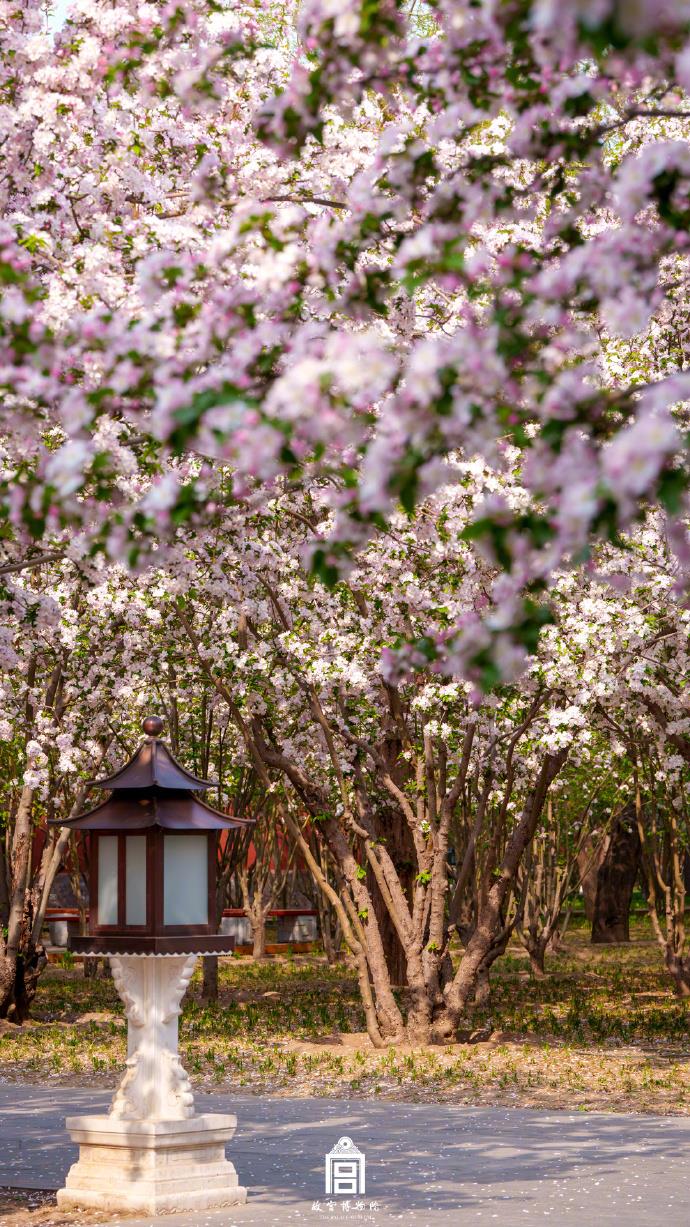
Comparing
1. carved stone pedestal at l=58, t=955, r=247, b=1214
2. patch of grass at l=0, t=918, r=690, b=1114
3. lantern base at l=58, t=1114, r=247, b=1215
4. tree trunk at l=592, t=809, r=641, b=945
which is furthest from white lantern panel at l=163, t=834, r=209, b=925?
tree trunk at l=592, t=809, r=641, b=945

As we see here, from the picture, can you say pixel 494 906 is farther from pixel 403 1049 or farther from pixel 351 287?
pixel 351 287

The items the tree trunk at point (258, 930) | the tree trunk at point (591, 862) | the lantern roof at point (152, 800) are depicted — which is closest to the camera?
the lantern roof at point (152, 800)

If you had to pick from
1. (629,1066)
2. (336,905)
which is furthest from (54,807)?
(629,1066)

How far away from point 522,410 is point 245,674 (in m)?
11.9

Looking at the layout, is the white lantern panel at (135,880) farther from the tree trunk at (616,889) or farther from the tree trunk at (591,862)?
the tree trunk at (616,889)

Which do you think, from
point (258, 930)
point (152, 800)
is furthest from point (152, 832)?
point (258, 930)

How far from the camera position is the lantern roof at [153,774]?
31.2 ft

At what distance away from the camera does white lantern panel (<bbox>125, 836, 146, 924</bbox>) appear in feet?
30.6

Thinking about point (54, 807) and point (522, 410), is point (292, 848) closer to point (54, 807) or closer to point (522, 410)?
point (54, 807)

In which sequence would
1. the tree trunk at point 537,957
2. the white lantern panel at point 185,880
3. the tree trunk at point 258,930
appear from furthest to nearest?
the tree trunk at point 258,930
the tree trunk at point 537,957
the white lantern panel at point 185,880

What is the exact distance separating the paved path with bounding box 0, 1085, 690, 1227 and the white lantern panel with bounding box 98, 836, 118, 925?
1.66 meters

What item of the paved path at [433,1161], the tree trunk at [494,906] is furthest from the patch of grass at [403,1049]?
the paved path at [433,1161]

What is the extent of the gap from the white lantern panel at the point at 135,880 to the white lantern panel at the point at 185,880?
124 millimetres

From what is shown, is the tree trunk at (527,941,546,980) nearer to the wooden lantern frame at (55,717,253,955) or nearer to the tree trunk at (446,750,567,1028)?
the tree trunk at (446,750,567,1028)
